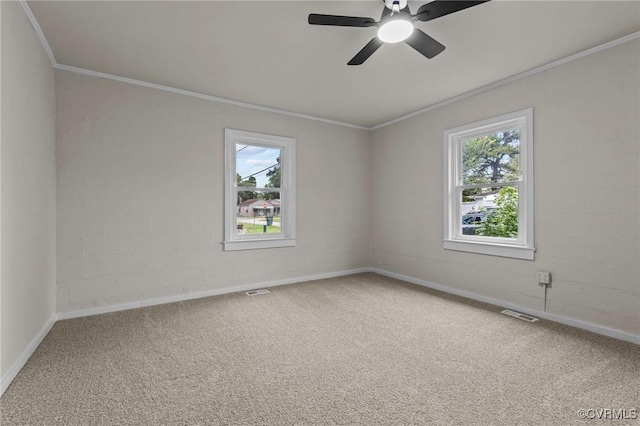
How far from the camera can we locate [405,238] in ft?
15.4

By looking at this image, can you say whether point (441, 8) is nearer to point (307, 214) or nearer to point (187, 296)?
point (307, 214)

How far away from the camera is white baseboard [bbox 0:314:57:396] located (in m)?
1.88

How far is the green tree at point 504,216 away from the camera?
345 cm

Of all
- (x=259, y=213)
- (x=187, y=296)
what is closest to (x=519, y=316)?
(x=259, y=213)

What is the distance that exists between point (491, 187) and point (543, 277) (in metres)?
1.13

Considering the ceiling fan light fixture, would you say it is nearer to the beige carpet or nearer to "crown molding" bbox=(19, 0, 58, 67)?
the beige carpet

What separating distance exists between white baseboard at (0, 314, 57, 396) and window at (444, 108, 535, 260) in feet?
13.9

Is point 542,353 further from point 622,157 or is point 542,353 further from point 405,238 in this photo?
point 405,238

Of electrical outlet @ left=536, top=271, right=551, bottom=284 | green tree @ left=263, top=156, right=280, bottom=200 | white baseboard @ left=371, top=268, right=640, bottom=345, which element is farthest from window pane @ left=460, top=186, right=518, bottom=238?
green tree @ left=263, top=156, right=280, bottom=200

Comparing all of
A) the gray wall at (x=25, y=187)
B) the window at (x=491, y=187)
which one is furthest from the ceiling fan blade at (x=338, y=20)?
the window at (x=491, y=187)

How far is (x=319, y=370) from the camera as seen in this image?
6.98 ft

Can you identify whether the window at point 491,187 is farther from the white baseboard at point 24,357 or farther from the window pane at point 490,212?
the white baseboard at point 24,357

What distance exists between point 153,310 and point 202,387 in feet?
5.78

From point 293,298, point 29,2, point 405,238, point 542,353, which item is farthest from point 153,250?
point 542,353
